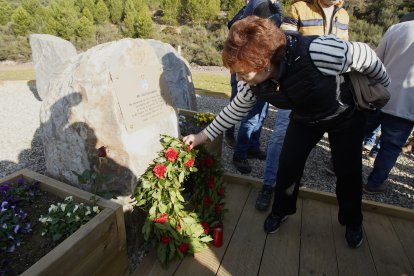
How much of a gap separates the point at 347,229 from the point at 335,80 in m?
1.36

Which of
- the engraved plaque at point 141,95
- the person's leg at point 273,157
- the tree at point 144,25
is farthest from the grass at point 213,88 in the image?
the tree at point 144,25

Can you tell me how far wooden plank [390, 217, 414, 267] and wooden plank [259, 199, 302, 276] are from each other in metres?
0.83

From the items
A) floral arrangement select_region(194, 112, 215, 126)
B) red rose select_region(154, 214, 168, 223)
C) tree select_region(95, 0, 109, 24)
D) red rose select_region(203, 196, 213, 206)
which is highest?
tree select_region(95, 0, 109, 24)

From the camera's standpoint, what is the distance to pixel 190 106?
508cm

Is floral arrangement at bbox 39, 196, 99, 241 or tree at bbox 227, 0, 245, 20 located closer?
floral arrangement at bbox 39, 196, 99, 241

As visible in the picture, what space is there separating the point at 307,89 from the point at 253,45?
A: 16.0 inches

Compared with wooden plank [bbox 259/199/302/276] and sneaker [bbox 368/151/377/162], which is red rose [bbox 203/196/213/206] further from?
sneaker [bbox 368/151/377/162]

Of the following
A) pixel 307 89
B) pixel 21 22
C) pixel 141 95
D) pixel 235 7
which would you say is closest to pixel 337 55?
pixel 307 89

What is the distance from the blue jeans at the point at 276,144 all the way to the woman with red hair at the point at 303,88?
1.41ft

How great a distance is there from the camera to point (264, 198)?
269 centimetres

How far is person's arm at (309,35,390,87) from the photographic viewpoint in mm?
1500

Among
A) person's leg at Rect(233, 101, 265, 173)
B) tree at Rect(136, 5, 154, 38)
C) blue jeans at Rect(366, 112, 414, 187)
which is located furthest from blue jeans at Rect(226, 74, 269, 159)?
tree at Rect(136, 5, 154, 38)

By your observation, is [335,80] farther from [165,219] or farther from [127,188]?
[127,188]

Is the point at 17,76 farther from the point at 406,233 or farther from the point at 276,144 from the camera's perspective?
the point at 406,233
